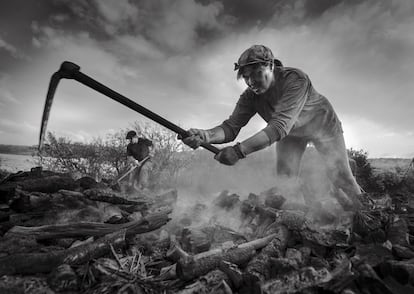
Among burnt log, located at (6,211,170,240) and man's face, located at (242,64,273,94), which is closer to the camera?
burnt log, located at (6,211,170,240)

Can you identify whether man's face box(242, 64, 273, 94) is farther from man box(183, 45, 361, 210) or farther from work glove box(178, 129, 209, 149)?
work glove box(178, 129, 209, 149)

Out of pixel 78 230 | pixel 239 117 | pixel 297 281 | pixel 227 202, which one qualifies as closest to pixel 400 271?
pixel 297 281

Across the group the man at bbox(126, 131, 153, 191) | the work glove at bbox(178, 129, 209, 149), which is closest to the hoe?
the work glove at bbox(178, 129, 209, 149)

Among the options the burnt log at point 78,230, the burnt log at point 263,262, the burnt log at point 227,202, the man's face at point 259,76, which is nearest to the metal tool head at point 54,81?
the burnt log at point 78,230

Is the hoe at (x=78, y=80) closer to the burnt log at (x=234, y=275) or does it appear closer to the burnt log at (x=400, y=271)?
the burnt log at (x=234, y=275)

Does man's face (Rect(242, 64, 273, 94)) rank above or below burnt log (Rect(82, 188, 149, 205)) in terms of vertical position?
above

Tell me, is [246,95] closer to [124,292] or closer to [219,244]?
[219,244]

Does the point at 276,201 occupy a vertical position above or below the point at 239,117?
below

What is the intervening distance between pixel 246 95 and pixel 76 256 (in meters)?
3.40

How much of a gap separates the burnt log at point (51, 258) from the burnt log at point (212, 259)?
2.43 feet

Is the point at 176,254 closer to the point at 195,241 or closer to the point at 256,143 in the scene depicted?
the point at 195,241

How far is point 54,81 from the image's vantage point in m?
2.98

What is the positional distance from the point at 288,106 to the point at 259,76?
2.13 feet

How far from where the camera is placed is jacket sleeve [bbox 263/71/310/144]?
3.10 metres
